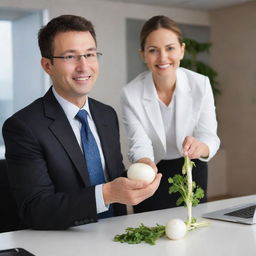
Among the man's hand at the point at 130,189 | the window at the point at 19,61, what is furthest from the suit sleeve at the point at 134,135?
the window at the point at 19,61

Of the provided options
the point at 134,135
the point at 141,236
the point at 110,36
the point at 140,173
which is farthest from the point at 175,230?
the point at 110,36

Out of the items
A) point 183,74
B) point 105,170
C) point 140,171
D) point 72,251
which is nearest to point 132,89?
point 183,74

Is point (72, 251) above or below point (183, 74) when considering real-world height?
below

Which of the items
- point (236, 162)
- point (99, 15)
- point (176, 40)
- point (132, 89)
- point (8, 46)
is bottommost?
point (236, 162)

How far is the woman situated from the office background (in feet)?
11.1

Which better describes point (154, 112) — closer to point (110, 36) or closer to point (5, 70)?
point (5, 70)

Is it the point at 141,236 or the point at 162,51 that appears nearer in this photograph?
the point at 141,236

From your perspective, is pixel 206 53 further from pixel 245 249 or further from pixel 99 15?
pixel 245 249

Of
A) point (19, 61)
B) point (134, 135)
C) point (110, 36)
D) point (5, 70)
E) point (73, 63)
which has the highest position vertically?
point (110, 36)

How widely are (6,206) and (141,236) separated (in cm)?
71

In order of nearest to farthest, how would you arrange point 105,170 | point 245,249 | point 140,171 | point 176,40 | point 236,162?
point 245,249 < point 140,171 < point 105,170 < point 176,40 < point 236,162

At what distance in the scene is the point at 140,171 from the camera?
176cm

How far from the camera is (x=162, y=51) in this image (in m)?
2.65

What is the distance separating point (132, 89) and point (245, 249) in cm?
136
